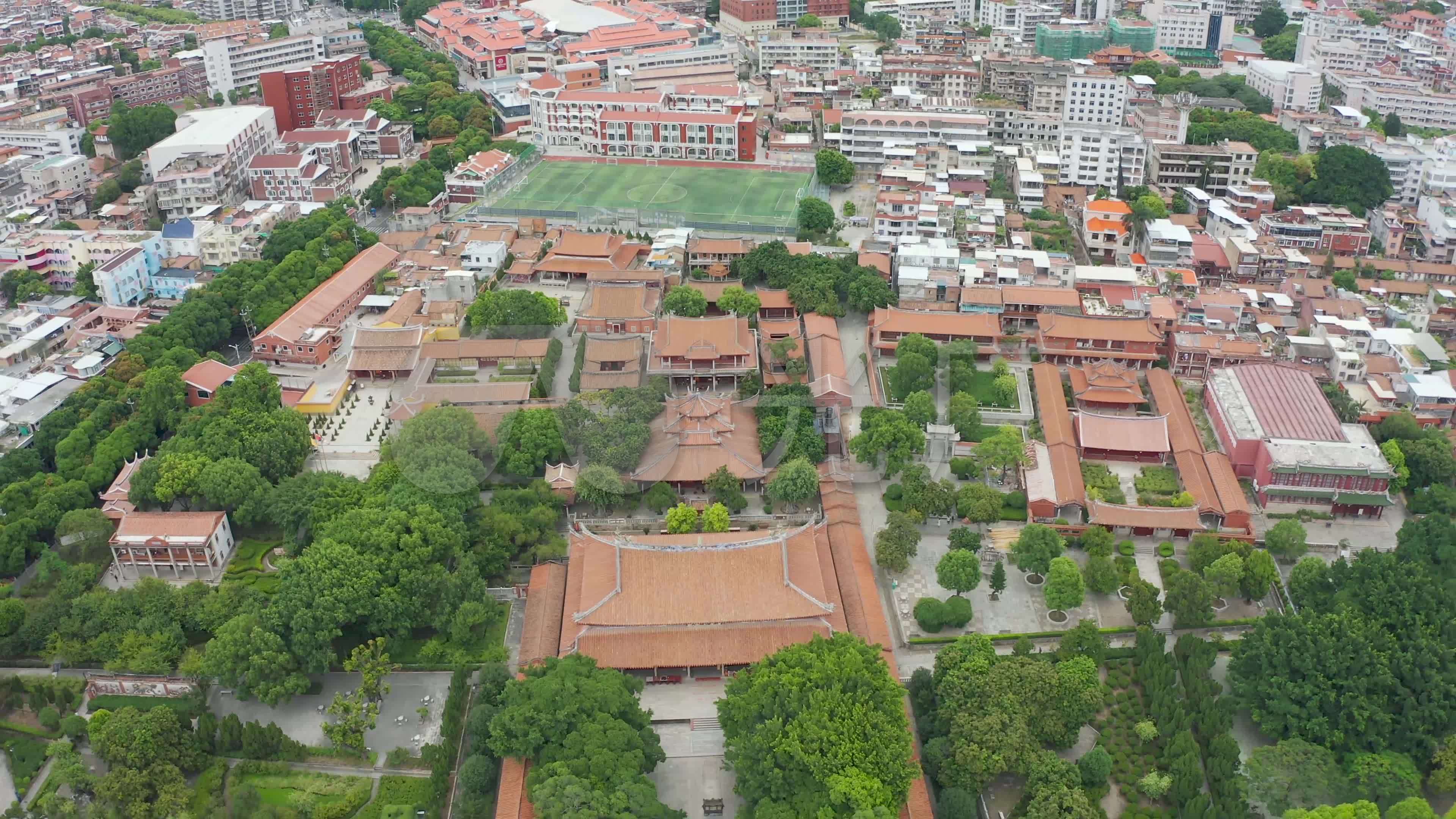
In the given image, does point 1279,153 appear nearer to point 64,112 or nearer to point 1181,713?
point 1181,713

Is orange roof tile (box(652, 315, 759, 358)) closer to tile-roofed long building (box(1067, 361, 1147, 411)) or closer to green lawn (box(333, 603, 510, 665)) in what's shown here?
tile-roofed long building (box(1067, 361, 1147, 411))

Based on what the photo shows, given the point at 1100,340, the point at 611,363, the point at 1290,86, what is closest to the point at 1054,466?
the point at 1100,340

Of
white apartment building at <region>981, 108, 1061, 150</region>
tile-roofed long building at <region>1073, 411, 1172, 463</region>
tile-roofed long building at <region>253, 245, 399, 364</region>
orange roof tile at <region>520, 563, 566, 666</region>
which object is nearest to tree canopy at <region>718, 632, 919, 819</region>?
orange roof tile at <region>520, 563, 566, 666</region>

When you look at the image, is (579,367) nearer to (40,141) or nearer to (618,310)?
(618,310)

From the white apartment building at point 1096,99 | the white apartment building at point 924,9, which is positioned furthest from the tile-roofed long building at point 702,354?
the white apartment building at point 924,9

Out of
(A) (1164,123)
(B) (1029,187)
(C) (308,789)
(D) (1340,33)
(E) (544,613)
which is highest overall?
(D) (1340,33)

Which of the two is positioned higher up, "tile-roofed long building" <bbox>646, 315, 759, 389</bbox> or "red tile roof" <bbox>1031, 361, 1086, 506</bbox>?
"tile-roofed long building" <bbox>646, 315, 759, 389</bbox>

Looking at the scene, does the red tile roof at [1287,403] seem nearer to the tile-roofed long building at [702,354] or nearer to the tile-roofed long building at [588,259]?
the tile-roofed long building at [702,354]
